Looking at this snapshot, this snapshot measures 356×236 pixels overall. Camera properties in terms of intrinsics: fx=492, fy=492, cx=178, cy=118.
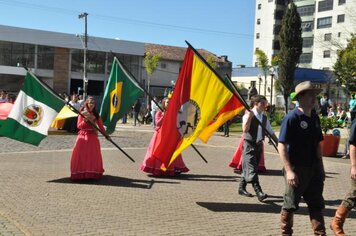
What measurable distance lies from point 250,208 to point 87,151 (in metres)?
3.66

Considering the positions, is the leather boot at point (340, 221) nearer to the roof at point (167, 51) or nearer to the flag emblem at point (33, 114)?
the flag emblem at point (33, 114)

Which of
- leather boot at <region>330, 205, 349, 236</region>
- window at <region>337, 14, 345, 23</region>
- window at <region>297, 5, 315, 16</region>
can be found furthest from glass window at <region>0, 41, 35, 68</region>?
window at <region>297, 5, 315, 16</region>

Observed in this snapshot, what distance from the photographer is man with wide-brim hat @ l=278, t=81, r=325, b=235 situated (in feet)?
17.4

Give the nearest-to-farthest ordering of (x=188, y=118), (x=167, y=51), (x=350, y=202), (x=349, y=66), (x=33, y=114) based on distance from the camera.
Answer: (x=350, y=202), (x=188, y=118), (x=33, y=114), (x=349, y=66), (x=167, y=51)

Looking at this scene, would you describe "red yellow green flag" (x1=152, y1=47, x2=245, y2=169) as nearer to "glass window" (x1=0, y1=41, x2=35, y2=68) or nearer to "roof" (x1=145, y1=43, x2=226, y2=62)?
"glass window" (x1=0, y1=41, x2=35, y2=68)

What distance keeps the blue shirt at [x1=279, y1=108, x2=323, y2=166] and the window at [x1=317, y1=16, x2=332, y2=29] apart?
77117 mm

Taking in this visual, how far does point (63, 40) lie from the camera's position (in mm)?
53562

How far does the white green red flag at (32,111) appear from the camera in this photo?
9609 millimetres

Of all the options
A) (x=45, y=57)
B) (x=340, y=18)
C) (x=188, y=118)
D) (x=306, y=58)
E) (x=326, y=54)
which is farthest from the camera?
(x=306, y=58)

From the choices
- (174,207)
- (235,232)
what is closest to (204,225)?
(235,232)

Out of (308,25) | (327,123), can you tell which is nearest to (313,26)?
(308,25)

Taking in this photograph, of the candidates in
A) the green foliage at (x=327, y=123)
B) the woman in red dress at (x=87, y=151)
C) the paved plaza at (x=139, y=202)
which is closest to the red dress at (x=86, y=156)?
the woman in red dress at (x=87, y=151)

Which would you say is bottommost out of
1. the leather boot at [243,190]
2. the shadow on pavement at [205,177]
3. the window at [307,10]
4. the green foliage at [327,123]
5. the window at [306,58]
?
the shadow on pavement at [205,177]

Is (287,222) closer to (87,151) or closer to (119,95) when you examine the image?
(87,151)
